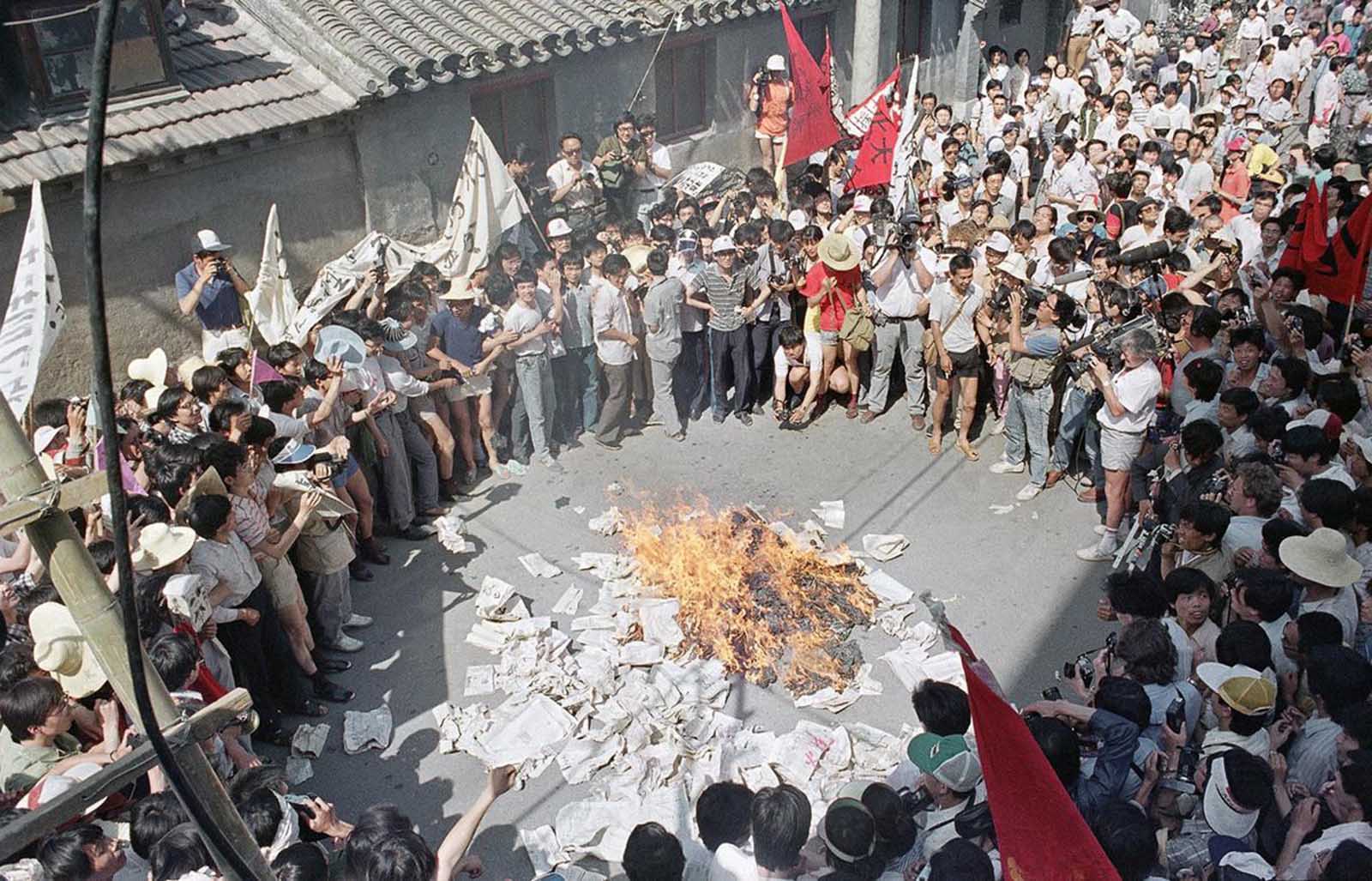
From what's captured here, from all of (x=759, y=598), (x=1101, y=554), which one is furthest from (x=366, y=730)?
(x=1101, y=554)

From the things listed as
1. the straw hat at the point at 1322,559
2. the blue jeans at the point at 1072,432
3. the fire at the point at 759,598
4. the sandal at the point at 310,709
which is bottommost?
the sandal at the point at 310,709

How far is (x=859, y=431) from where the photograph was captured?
10617mm

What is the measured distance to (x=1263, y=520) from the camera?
639 centimetres

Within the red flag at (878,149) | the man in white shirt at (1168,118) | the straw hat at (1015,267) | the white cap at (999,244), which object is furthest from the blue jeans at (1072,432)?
the man in white shirt at (1168,118)

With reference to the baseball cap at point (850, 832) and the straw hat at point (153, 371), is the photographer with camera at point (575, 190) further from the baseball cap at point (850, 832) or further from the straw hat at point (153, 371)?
the baseball cap at point (850, 832)

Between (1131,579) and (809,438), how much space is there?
191 inches

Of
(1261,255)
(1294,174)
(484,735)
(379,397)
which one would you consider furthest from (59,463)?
(1294,174)

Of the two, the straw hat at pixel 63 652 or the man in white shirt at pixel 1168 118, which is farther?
the man in white shirt at pixel 1168 118

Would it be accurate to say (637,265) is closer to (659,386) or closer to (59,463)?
(659,386)

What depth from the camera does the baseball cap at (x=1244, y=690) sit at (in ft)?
16.0

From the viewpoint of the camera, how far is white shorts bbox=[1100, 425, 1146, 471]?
325 inches

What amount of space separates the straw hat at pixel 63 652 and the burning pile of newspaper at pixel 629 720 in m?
2.26

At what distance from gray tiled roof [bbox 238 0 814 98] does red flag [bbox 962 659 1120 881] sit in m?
9.00

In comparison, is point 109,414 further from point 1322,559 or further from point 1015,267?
point 1015,267
